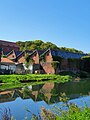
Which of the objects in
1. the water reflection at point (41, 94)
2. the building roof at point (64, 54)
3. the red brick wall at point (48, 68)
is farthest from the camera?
the building roof at point (64, 54)

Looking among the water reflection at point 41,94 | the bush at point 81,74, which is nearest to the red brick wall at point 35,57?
the bush at point 81,74

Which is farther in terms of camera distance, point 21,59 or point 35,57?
point 21,59

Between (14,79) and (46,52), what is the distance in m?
30.5

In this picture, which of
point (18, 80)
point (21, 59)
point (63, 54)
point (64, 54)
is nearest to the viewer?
point (18, 80)

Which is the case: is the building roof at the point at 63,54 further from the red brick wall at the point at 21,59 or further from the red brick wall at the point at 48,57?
the red brick wall at the point at 21,59

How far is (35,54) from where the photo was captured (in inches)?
3196

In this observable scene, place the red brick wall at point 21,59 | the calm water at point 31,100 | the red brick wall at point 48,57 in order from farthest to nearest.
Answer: the red brick wall at point 21,59 < the red brick wall at point 48,57 < the calm water at point 31,100

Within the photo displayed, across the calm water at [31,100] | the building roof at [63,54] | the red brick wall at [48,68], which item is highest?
the building roof at [63,54]

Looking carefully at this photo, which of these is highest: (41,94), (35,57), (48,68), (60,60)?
(35,57)

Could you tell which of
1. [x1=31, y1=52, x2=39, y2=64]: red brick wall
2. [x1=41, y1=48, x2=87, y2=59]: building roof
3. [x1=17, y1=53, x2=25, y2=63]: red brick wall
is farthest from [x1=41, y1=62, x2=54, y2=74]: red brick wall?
[x1=17, y1=53, x2=25, y2=63]: red brick wall

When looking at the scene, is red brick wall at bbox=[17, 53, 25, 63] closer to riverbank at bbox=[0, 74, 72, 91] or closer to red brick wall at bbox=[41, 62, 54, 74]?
red brick wall at bbox=[41, 62, 54, 74]

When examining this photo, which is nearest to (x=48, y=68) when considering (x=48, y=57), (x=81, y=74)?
(x=48, y=57)

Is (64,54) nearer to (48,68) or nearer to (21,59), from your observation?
(48,68)

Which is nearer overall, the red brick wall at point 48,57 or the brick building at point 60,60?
the brick building at point 60,60
